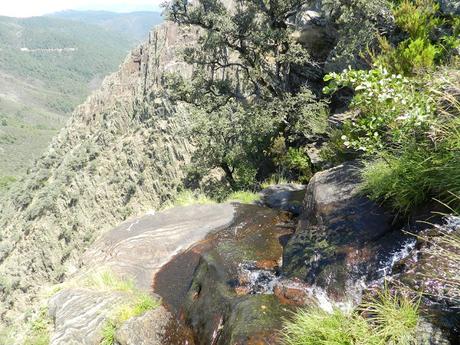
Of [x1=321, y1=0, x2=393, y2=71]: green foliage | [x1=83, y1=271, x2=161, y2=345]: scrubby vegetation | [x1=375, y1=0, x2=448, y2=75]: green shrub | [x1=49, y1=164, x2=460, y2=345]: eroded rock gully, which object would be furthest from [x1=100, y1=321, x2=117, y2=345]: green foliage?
[x1=321, y1=0, x2=393, y2=71]: green foliage

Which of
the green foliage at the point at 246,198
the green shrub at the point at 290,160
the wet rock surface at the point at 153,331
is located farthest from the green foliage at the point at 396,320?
the green shrub at the point at 290,160

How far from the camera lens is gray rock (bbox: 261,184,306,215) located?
32.3 feet

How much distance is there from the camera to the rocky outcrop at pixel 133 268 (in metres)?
5.84

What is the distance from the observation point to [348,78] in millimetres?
4980

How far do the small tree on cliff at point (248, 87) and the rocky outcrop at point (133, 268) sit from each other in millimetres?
4848

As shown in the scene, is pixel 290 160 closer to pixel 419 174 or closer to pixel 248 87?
pixel 248 87

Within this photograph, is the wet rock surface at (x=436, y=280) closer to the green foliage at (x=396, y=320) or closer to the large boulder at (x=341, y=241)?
the green foliage at (x=396, y=320)

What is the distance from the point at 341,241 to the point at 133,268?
439 centimetres

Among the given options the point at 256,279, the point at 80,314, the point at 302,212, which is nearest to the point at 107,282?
the point at 80,314

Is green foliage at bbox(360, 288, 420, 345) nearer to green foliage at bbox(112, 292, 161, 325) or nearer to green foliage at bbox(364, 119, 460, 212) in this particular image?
green foliage at bbox(364, 119, 460, 212)

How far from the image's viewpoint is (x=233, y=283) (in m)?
6.28

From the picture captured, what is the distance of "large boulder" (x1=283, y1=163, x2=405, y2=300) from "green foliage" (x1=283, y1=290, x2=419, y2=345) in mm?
1035

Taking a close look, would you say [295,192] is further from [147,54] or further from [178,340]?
[147,54]

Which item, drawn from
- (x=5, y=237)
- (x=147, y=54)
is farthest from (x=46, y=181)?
(x=147, y=54)
